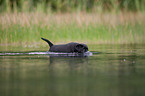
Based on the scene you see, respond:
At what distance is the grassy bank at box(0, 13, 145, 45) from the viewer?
1438 centimetres

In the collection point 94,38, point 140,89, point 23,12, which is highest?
point 23,12

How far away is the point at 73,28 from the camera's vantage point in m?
15.8

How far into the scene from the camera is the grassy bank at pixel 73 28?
1438 centimetres

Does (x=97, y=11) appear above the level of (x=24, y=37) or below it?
above

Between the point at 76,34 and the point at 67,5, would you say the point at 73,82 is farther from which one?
the point at 67,5

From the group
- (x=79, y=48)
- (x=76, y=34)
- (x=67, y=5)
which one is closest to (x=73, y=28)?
(x=76, y=34)

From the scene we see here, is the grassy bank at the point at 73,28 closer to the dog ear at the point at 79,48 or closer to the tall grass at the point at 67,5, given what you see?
the tall grass at the point at 67,5

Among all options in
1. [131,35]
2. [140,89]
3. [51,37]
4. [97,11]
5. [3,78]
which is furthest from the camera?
[97,11]

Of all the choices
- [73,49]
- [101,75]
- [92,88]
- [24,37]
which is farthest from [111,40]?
[92,88]

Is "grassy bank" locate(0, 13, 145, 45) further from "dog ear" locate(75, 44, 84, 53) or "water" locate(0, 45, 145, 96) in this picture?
"water" locate(0, 45, 145, 96)

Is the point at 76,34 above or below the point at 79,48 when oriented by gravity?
above

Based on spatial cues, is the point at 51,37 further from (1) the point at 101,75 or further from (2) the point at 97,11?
(1) the point at 101,75

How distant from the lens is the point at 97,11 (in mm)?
17766

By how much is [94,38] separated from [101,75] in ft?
37.3
